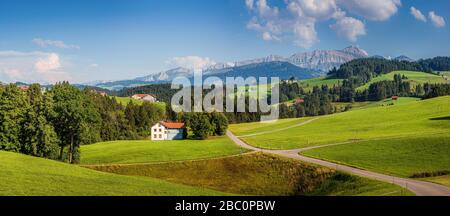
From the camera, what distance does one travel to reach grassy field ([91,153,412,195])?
51.1m

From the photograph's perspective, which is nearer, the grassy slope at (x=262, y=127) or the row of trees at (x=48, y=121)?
the row of trees at (x=48, y=121)

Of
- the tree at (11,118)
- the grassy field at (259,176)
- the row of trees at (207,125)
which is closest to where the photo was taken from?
the grassy field at (259,176)

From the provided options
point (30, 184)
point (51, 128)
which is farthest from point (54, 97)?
point (30, 184)

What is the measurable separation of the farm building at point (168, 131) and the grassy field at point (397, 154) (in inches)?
2790

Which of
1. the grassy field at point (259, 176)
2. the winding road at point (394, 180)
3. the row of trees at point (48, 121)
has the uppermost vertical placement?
the row of trees at point (48, 121)

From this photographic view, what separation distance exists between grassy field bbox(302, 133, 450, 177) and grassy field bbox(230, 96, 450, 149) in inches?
411

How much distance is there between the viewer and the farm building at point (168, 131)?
5448 inches

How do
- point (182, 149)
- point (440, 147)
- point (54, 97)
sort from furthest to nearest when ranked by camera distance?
point (182, 149) → point (54, 97) → point (440, 147)

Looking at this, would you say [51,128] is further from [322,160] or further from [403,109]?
[403,109]

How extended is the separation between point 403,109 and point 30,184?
12124cm

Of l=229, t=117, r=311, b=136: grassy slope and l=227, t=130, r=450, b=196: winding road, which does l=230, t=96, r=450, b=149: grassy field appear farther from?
l=227, t=130, r=450, b=196: winding road

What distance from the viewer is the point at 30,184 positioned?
36062 millimetres

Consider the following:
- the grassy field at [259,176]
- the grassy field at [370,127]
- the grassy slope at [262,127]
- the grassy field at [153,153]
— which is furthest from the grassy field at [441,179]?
the grassy slope at [262,127]

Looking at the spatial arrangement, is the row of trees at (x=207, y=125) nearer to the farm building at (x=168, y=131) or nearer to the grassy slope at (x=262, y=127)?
the grassy slope at (x=262, y=127)
